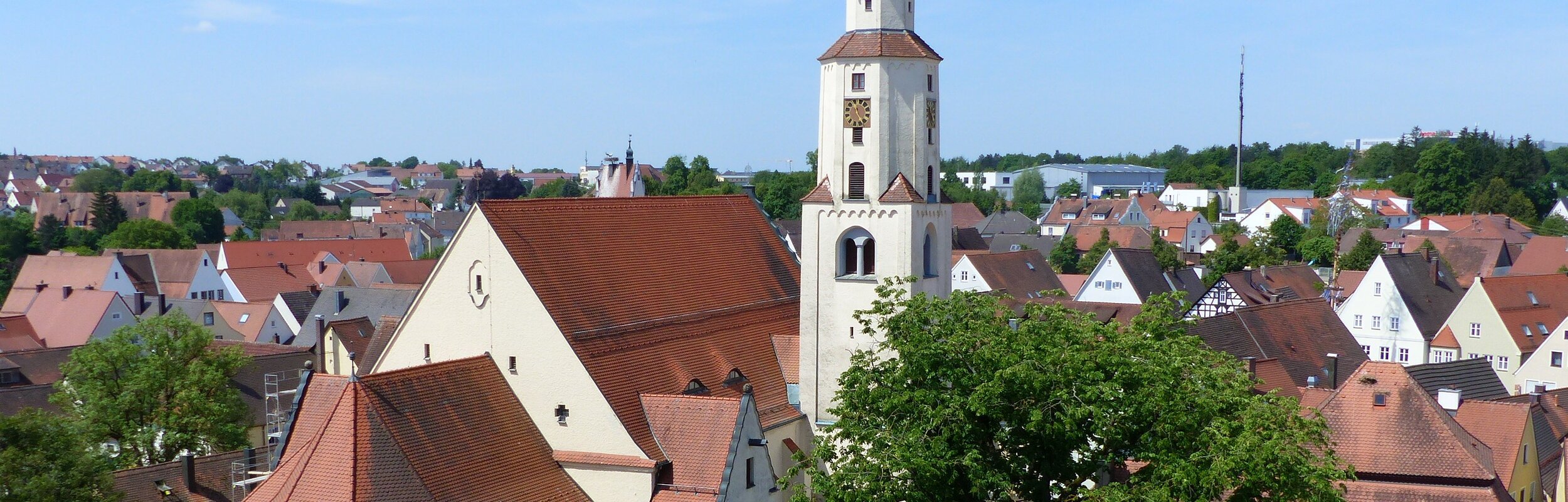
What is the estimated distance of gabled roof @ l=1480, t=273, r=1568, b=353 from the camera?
4978cm

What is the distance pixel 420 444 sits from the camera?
71.8 ft

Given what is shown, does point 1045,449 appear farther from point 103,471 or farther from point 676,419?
point 103,471

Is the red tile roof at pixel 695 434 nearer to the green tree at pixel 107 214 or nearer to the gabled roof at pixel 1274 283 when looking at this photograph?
the gabled roof at pixel 1274 283

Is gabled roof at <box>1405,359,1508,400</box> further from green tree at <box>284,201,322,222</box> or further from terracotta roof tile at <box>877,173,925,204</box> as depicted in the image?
green tree at <box>284,201,322,222</box>

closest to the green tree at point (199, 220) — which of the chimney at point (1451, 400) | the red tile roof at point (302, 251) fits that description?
the red tile roof at point (302, 251)

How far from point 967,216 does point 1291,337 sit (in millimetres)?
80902

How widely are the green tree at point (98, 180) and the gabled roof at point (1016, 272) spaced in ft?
406

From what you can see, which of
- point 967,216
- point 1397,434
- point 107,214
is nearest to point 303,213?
point 107,214

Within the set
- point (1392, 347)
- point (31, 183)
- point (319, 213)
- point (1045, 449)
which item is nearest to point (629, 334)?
point (1045, 449)

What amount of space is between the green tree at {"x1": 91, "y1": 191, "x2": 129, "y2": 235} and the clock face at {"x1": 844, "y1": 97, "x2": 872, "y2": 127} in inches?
4295

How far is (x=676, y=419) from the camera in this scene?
24.7 metres

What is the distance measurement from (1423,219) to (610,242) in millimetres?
96282

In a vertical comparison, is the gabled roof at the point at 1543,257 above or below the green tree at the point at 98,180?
below

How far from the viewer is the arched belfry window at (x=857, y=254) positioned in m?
27.1
